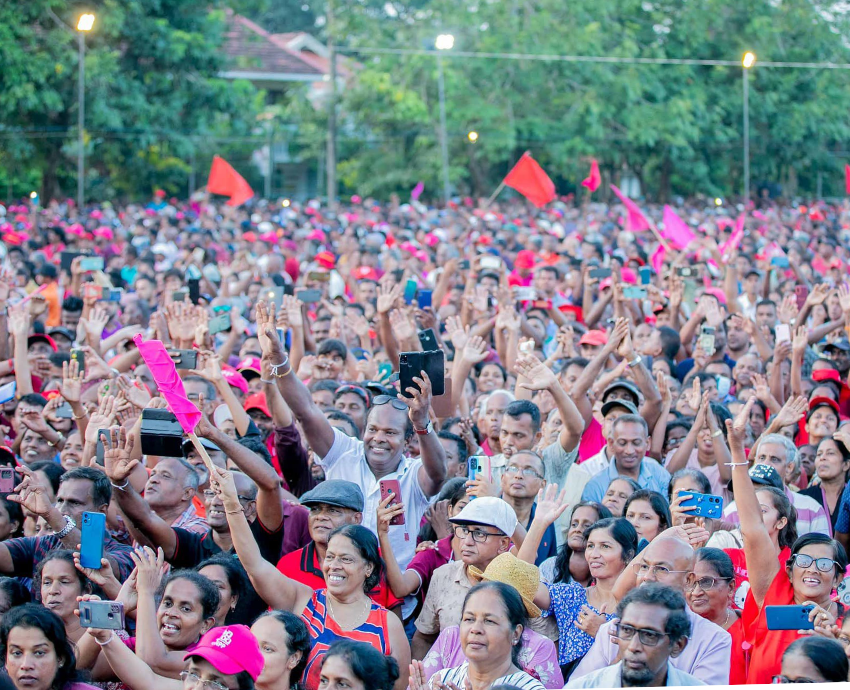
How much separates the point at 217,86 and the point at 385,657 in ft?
96.0

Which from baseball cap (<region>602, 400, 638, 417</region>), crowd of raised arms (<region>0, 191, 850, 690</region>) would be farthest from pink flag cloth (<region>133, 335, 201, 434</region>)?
baseball cap (<region>602, 400, 638, 417</region>)

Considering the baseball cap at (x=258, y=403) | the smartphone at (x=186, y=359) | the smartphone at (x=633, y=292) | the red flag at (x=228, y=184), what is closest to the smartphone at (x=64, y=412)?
the smartphone at (x=186, y=359)

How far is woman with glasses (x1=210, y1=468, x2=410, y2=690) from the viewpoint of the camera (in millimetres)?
4707

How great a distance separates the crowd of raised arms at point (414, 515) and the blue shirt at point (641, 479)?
0.02 m

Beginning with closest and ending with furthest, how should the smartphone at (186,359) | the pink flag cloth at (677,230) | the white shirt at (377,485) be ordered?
1. the white shirt at (377,485)
2. the smartphone at (186,359)
3. the pink flag cloth at (677,230)

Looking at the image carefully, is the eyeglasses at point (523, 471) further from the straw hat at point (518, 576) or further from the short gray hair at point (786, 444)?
the short gray hair at point (786, 444)

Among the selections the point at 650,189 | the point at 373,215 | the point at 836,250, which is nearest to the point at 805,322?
the point at 836,250

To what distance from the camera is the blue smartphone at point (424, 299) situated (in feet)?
30.0

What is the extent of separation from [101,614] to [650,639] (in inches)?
69.9

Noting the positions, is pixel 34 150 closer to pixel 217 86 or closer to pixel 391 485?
pixel 217 86

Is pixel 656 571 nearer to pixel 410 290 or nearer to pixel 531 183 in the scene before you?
pixel 410 290

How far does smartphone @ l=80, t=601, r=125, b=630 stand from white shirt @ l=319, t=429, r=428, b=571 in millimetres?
1751

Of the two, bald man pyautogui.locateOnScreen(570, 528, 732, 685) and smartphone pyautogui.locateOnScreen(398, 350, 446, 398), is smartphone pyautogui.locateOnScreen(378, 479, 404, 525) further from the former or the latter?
bald man pyautogui.locateOnScreen(570, 528, 732, 685)

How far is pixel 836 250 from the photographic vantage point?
59.4 ft
